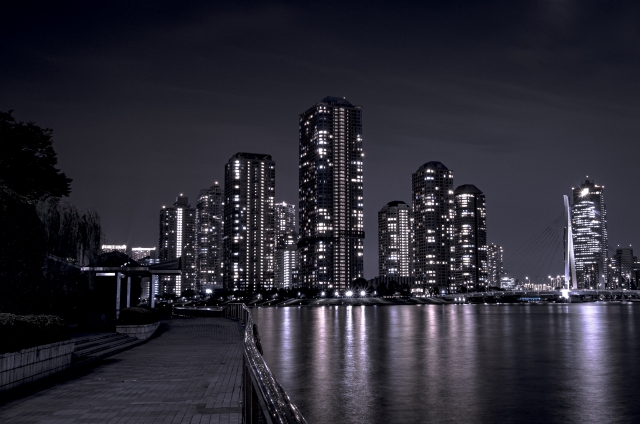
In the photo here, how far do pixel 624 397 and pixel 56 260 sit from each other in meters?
27.8

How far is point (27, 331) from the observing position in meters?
15.9

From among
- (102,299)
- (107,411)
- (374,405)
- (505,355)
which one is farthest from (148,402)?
(102,299)

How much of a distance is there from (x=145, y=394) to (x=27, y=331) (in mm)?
4442

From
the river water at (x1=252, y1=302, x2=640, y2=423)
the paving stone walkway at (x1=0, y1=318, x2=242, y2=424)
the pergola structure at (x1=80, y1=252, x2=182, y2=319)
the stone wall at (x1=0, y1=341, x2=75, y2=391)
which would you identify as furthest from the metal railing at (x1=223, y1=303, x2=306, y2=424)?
the pergola structure at (x1=80, y1=252, x2=182, y2=319)

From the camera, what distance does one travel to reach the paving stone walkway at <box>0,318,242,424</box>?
1147 cm

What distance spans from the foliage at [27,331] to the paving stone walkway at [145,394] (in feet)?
4.71

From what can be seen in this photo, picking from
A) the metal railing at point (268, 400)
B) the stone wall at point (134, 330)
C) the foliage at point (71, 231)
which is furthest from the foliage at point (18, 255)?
the metal railing at point (268, 400)

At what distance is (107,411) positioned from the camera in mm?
11992

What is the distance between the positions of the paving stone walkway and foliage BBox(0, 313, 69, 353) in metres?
1.44

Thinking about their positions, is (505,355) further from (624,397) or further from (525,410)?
(525,410)

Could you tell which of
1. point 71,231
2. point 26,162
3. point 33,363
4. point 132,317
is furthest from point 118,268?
point 33,363

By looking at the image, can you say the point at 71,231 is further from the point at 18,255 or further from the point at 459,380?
the point at 459,380

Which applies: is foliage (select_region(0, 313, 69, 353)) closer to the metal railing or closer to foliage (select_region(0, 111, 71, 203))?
foliage (select_region(0, 111, 71, 203))

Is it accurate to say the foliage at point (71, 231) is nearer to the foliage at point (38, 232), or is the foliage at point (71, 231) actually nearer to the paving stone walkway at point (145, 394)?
the foliage at point (38, 232)
